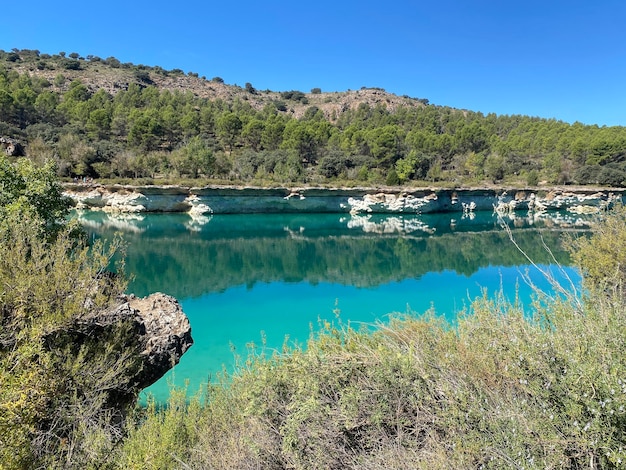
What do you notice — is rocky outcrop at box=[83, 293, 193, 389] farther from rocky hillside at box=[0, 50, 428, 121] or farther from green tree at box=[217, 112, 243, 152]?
rocky hillside at box=[0, 50, 428, 121]

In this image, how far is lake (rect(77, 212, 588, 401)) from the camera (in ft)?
29.2

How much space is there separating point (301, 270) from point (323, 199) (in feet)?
68.6

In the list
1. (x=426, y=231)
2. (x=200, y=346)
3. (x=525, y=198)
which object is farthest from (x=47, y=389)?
(x=525, y=198)

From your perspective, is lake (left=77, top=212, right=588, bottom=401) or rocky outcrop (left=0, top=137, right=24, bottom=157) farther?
rocky outcrop (left=0, top=137, right=24, bottom=157)

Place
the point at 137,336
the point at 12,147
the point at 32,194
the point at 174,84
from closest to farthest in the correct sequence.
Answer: the point at 137,336, the point at 32,194, the point at 12,147, the point at 174,84

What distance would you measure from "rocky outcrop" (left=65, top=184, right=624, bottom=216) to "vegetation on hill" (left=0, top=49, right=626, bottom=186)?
264 centimetres

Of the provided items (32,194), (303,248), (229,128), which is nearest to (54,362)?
(32,194)

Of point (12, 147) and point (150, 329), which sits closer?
point (150, 329)

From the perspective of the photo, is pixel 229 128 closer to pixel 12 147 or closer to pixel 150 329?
pixel 12 147

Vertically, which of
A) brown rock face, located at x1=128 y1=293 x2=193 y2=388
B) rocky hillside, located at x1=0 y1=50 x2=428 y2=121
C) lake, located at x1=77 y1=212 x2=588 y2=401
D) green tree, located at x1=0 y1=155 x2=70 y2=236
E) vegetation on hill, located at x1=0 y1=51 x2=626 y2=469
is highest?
rocky hillside, located at x1=0 y1=50 x2=428 y2=121

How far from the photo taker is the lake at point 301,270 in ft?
29.2

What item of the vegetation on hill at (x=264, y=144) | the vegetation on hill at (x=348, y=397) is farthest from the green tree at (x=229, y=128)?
the vegetation on hill at (x=348, y=397)

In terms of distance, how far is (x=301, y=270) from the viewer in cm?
1627

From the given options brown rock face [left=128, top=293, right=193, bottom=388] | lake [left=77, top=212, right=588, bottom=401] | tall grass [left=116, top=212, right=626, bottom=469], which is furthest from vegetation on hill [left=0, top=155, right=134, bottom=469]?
lake [left=77, top=212, right=588, bottom=401]
